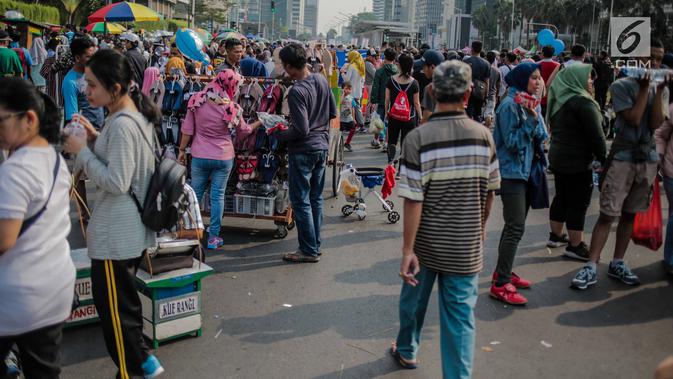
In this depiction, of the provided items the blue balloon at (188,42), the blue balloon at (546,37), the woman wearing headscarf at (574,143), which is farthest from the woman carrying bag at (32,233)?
the blue balloon at (546,37)

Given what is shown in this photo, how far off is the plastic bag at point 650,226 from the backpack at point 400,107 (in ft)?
14.9

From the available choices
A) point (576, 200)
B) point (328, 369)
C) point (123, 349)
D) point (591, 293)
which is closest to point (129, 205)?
point (123, 349)

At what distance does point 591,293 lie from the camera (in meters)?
6.36

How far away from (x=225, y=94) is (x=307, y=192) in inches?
51.7

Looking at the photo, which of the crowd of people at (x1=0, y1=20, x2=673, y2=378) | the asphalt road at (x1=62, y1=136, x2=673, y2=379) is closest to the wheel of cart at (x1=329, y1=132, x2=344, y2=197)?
the asphalt road at (x1=62, y1=136, x2=673, y2=379)

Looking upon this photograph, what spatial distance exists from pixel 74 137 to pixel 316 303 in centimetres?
291

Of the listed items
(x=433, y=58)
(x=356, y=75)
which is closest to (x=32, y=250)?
(x=433, y=58)

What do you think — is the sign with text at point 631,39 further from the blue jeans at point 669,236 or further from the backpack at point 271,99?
the backpack at point 271,99

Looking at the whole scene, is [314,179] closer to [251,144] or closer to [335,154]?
[251,144]

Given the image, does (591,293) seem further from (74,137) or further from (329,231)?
(74,137)

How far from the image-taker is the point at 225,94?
6980 millimetres

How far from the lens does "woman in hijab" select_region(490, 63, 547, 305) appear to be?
5758 millimetres

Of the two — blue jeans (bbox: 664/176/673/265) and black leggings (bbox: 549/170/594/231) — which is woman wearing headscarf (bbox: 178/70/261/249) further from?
blue jeans (bbox: 664/176/673/265)

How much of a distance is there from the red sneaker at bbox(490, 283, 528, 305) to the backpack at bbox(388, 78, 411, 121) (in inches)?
197
